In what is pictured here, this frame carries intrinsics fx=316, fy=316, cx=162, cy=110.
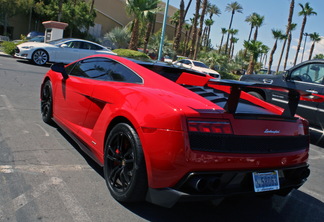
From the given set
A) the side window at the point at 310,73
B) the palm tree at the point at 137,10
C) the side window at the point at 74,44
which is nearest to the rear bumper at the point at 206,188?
the side window at the point at 310,73

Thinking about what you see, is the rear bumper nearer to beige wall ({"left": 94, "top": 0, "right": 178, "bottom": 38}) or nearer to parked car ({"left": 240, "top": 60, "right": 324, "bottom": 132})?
parked car ({"left": 240, "top": 60, "right": 324, "bottom": 132})

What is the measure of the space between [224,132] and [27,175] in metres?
2.14

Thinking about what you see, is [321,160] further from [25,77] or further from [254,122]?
[25,77]

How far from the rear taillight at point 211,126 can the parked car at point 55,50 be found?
13043 millimetres

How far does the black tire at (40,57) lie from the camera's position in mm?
13930

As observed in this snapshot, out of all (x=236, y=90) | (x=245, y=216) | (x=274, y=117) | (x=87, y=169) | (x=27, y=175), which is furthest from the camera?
(x=87, y=169)

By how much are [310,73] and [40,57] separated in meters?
11.4

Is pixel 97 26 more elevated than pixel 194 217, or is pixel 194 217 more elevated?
pixel 97 26

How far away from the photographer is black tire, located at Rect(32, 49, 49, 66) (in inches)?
548

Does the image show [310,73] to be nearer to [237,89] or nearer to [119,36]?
[237,89]

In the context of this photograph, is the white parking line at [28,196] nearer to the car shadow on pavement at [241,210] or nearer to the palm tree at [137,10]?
the car shadow on pavement at [241,210]

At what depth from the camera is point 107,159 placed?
312cm

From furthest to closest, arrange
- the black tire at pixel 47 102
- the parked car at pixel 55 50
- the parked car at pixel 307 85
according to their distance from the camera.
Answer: the parked car at pixel 55 50 → the parked car at pixel 307 85 → the black tire at pixel 47 102

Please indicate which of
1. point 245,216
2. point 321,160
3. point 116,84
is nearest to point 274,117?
point 245,216
